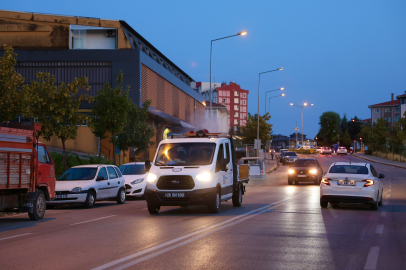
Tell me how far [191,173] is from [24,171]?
14.5 ft

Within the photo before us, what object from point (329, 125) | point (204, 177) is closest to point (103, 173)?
point (204, 177)

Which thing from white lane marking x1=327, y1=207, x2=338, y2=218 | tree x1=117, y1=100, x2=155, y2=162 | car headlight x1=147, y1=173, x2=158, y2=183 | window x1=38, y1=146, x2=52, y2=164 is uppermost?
tree x1=117, y1=100, x2=155, y2=162

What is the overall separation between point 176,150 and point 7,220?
5177mm

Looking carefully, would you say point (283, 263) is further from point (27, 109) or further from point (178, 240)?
point (27, 109)

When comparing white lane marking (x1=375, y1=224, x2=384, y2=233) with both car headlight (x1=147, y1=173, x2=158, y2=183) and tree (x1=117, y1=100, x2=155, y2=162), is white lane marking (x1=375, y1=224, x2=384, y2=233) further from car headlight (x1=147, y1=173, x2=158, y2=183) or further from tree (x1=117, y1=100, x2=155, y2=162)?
tree (x1=117, y1=100, x2=155, y2=162)

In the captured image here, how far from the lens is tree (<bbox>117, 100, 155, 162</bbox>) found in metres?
35.3

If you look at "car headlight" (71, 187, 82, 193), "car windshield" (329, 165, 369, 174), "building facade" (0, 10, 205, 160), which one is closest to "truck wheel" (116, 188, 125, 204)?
"car headlight" (71, 187, 82, 193)

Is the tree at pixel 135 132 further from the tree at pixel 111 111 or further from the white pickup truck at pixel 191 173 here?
the white pickup truck at pixel 191 173

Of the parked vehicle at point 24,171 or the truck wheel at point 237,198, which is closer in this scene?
the parked vehicle at point 24,171

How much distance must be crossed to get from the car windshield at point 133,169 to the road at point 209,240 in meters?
7.75

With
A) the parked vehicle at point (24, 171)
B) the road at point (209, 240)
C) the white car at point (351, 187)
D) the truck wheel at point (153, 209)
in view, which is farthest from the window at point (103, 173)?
the white car at point (351, 187)

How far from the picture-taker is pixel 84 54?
4578 cm

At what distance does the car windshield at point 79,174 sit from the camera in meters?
19.0

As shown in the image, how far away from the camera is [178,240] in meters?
9.51
